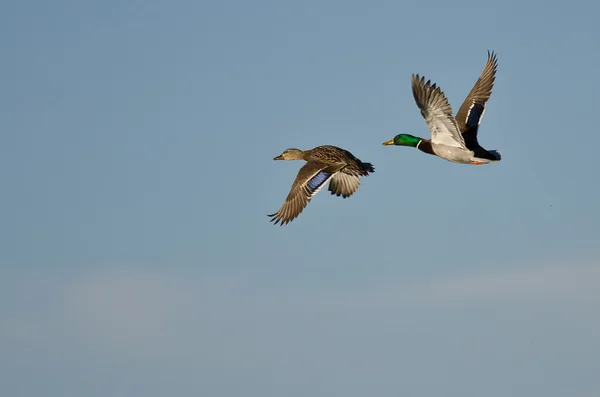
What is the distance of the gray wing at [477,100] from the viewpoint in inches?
1332

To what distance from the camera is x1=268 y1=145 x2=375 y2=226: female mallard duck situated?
33.2 meters

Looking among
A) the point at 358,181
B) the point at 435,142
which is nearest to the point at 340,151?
the point at 358,181

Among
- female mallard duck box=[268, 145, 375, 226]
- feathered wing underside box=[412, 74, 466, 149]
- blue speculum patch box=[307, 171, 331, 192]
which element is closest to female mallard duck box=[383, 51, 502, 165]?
feathered wing underside box=[412, 74, 466, 149]

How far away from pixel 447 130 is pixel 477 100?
385 cm

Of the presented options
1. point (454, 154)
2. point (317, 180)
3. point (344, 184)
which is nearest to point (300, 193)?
point (317, 180)

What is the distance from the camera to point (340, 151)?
3488 cm

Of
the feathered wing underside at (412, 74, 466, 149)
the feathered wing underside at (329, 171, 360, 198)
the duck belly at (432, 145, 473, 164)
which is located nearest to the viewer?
the feathered wing underside at (412, 74, 466, 149)

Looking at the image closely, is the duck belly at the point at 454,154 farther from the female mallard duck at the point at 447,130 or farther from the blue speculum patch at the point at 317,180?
the blue speculum patch at the point at 317,180

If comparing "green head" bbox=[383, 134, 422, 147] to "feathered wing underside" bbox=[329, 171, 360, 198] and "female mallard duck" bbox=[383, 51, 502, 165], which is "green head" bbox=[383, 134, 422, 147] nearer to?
"female mallard duck" bbox=[383, 51, 502, 165]

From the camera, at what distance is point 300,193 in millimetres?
33188

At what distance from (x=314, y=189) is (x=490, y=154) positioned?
5.16 meters

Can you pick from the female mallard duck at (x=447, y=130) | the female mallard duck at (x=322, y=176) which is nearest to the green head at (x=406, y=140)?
the female mallard duck at (x=447, y=130)

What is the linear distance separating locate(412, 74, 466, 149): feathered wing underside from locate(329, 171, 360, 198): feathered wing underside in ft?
14.2

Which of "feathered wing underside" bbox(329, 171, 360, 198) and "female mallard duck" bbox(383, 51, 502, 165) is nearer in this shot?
"female mallard duck" bbox(383, 51, 502, 165)
